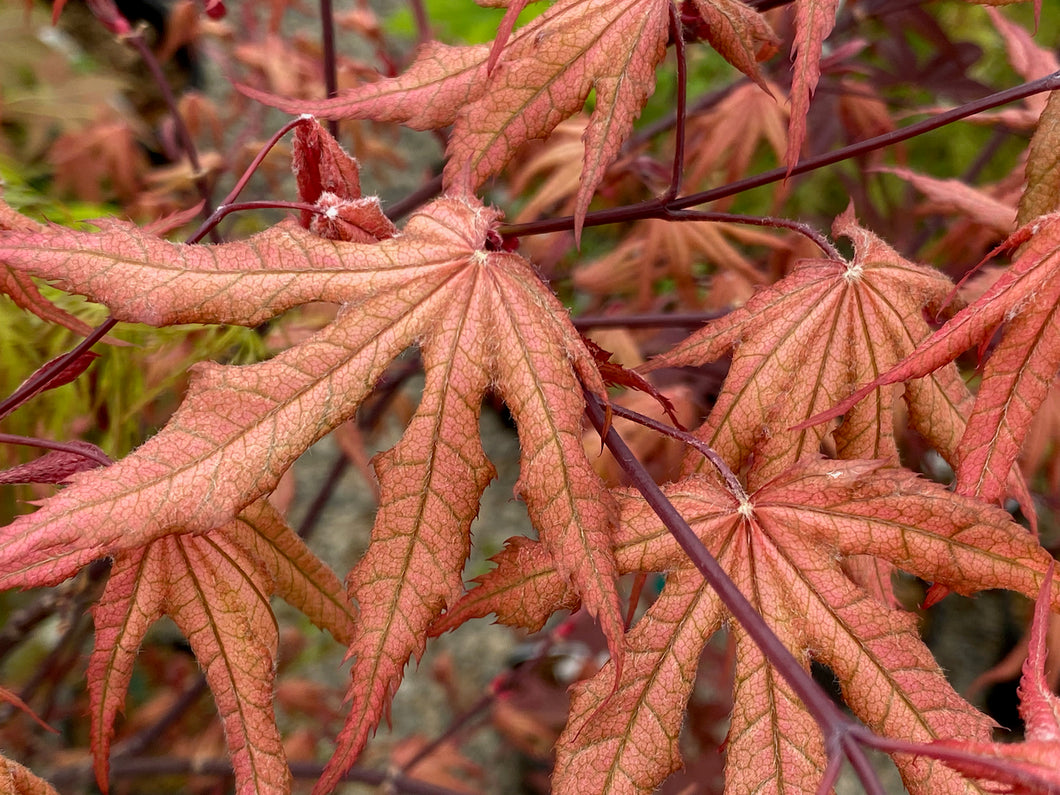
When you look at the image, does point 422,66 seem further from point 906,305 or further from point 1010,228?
point 1010,228

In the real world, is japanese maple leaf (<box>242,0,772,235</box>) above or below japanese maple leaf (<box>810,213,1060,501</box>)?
above

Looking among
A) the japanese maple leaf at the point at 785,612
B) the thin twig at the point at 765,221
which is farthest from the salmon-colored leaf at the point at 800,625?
the thin twig at the point at 765,221

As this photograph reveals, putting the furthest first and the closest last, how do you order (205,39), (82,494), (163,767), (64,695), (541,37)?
(205,39), (64,695), (163,767), (541,37), (82,494)

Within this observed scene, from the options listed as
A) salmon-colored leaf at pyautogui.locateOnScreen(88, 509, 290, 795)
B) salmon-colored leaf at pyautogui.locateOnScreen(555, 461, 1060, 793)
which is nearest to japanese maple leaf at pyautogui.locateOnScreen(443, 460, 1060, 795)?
salmon-colored leaf at pyautogui.locateOnScreen(555, 461, 1060, 793)

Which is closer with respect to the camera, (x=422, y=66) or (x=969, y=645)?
(x=422, y=66)

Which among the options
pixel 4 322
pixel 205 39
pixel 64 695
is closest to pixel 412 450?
pixel 4 322

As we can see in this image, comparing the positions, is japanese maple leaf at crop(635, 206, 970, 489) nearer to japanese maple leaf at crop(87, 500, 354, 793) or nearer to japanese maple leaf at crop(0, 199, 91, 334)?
japanese maple leaf at crop(87, 500, 354, 793)

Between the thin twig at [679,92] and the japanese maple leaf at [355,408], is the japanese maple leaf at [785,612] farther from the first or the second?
the thin twig at [679,92]
